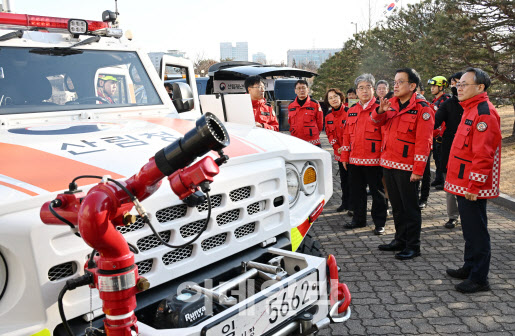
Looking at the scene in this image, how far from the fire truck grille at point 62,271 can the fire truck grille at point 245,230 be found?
98 centimetres

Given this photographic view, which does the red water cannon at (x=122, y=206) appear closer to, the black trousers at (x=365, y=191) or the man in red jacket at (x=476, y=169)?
the man in red jacket at (x=476, y=169)

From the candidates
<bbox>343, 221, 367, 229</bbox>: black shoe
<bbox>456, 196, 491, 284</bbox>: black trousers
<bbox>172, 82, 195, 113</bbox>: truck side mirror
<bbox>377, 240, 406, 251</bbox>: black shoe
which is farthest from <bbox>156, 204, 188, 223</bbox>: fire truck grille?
<bbox>343, 221, 367, 229</bbox>: black shoe

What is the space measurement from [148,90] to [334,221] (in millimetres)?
3544

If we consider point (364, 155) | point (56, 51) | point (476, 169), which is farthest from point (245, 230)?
point (364, 155)

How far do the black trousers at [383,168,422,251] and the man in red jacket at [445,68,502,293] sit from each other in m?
0.70

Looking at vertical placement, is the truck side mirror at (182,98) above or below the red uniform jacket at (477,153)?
above

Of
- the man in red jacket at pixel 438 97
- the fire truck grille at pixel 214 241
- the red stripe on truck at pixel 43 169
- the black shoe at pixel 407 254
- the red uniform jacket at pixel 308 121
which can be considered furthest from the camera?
the man in red jacket at pixel 438 97

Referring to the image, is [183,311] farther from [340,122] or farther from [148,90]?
[340,122]

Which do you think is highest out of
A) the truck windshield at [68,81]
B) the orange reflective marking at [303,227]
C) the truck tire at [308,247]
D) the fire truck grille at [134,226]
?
the truck windshield at [68,81]

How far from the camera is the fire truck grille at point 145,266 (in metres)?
2.28

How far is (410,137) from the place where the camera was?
4.76 meters

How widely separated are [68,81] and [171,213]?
1.74 meters

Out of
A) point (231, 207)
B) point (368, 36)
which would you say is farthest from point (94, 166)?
point (368, 36)

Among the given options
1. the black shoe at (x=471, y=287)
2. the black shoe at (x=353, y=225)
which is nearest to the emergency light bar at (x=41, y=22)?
the black shoe at (x=471, y=287)
